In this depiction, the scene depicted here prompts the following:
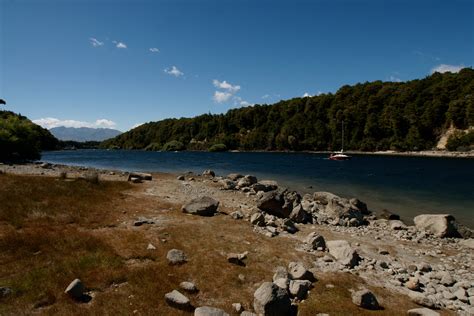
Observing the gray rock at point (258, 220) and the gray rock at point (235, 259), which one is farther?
the gray rock at point (258, 220)

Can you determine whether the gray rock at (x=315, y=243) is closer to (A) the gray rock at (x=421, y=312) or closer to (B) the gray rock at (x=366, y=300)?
(B) the gray rock at (x=366, y=300)

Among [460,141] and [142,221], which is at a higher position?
[460,141]

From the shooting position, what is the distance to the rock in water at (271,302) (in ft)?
29.8

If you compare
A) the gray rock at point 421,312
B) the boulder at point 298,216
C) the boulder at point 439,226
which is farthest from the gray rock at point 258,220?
the boulder at point 439,226

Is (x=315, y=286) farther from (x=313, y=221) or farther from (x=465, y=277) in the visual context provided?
(x=313, y=221)

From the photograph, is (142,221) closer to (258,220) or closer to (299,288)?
(258,220)

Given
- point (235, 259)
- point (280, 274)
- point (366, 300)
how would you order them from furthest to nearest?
point (235, 259)
point (280, 274)
point (366, 300)

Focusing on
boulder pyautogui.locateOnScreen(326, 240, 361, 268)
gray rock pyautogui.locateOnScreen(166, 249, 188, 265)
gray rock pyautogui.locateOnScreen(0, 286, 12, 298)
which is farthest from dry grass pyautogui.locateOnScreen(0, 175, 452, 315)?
boulder pyautogui.locateOnScreen(326, 240, 361, 268)

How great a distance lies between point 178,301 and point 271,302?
9.58 feet

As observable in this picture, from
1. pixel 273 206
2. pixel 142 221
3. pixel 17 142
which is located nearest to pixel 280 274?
pixel 142 221

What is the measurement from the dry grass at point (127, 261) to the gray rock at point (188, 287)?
21cm

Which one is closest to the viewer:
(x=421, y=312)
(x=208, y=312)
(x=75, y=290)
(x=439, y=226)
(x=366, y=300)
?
(x=208, y=312)

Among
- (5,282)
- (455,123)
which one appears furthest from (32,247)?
(455,123)

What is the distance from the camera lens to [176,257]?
12531mm
